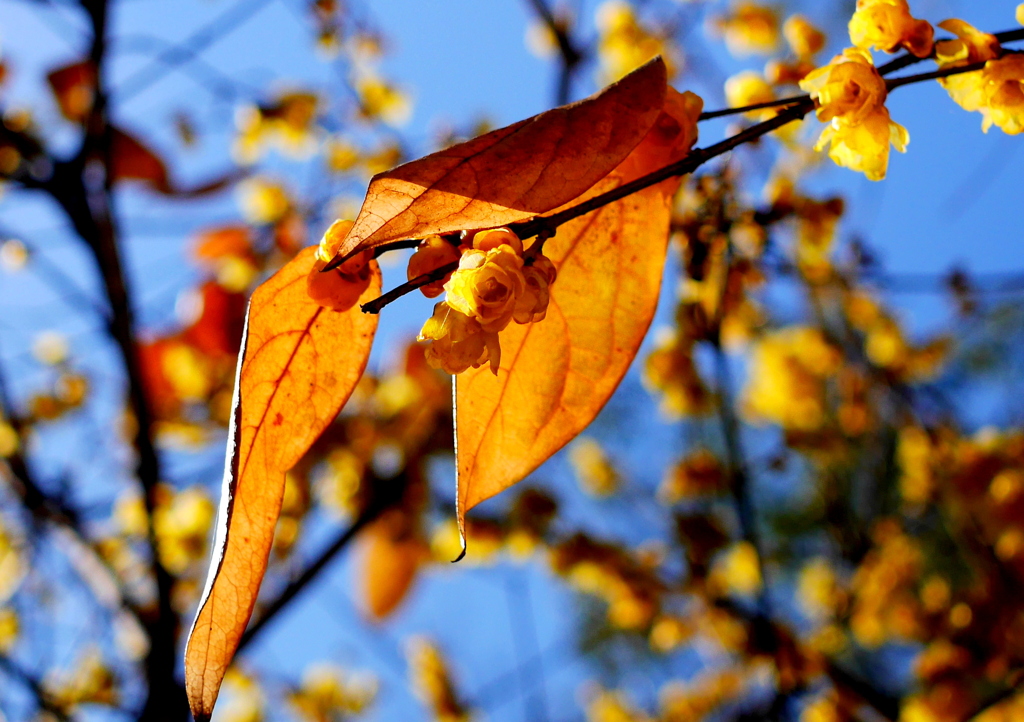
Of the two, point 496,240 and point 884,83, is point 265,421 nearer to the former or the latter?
point 496,240

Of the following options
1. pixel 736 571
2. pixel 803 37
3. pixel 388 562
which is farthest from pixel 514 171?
pixel 388 562

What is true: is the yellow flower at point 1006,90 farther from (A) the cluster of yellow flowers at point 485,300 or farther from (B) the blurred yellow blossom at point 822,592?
(B) the blurred yellow blossom at point 822,592

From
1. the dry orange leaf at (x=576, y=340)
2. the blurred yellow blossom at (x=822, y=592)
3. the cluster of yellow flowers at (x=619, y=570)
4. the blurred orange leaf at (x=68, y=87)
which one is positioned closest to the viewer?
the dry orange leaf at (x=576, y=340)

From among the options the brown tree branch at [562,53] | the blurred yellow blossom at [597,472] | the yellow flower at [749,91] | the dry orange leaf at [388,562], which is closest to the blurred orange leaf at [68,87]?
the brown tree branch at [562,53]

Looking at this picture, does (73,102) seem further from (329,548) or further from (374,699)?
(374,699)

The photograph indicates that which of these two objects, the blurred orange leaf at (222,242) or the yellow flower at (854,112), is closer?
the yellow flower at (854,112)

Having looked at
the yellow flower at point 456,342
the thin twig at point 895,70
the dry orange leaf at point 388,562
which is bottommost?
the yellow flower at point 456,342

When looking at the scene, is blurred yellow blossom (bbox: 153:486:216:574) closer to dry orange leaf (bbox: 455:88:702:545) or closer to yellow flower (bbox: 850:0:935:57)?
dry orange leaf (bbox: 455:88:702:545)
